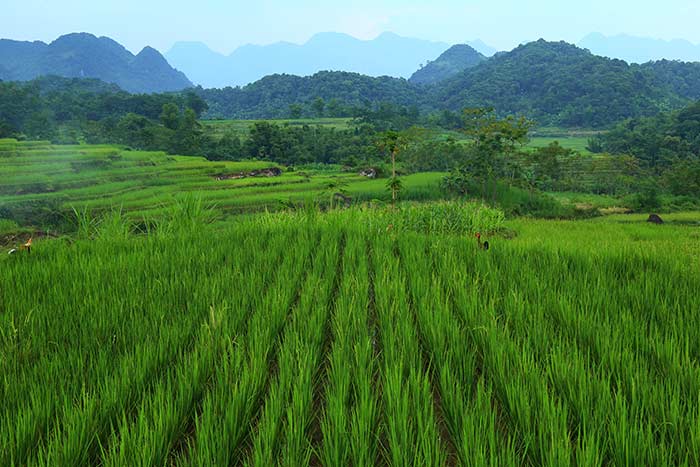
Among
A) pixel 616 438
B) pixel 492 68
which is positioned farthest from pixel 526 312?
pixel 492 68

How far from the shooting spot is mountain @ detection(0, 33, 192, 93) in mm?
121812

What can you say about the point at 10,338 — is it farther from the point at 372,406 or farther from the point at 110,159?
the point at 110,159

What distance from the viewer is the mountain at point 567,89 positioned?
62.0m

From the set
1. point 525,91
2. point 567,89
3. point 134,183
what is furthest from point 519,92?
point 134,183

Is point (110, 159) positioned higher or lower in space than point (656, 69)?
lower

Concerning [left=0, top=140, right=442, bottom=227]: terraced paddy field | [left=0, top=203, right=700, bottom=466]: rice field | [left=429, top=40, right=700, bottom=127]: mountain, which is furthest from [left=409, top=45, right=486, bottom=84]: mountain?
[left=0, top=203, right=700, bottom=466]: rice field

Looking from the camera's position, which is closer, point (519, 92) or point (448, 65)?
point (519, 92)

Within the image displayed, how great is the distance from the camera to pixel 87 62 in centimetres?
12744

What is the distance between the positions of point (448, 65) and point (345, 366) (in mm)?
158393

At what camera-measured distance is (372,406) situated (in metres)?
1.34

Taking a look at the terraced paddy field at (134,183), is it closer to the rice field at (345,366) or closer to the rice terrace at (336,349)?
the rice terrace at (336,349)

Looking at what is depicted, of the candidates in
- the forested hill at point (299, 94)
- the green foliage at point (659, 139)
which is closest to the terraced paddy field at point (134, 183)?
the green foliage at point (659, 139)

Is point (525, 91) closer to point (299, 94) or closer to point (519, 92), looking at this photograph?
point (519, 92)

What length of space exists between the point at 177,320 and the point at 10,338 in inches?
27.0
